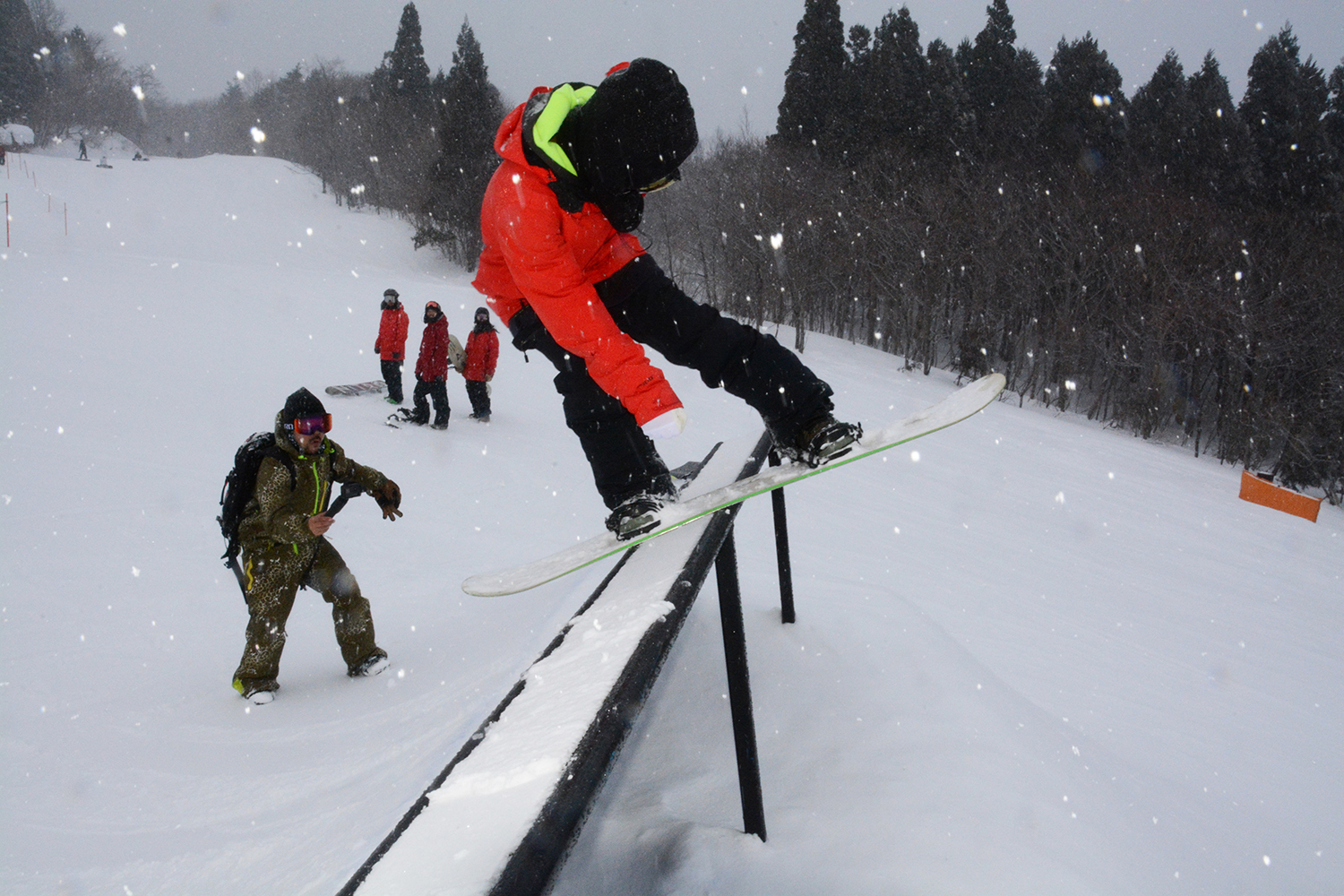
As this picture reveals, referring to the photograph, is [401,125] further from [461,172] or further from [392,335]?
[392,335]

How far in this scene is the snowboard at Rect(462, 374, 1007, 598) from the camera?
7.64ft

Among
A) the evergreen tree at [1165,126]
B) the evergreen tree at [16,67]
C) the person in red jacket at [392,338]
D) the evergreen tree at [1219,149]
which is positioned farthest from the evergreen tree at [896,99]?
the evergreen tree at [16,67]

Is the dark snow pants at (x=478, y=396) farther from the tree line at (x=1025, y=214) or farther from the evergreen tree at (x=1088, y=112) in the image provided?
the evergreen tree at (x=1088, y=112)

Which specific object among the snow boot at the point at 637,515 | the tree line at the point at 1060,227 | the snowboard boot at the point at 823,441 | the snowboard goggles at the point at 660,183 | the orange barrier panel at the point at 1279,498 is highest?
the tree line at the point at 1060,227

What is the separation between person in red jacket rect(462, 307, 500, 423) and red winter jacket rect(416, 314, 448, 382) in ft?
1.07

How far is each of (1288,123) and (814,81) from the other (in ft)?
65.9

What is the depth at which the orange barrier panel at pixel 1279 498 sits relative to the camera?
487 inches

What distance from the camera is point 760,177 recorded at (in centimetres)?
2638

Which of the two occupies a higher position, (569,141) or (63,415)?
(569,141)

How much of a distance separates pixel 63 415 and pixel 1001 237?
24.6m

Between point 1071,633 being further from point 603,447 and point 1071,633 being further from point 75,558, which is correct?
point 75,558

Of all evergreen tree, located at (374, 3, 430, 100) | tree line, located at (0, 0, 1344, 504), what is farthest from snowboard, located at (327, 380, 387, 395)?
evergreen tree, located at (374, 3, 430, 100)

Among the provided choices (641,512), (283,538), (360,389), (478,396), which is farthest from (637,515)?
(360,389)

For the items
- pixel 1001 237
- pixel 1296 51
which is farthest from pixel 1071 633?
pixel 1296 51
